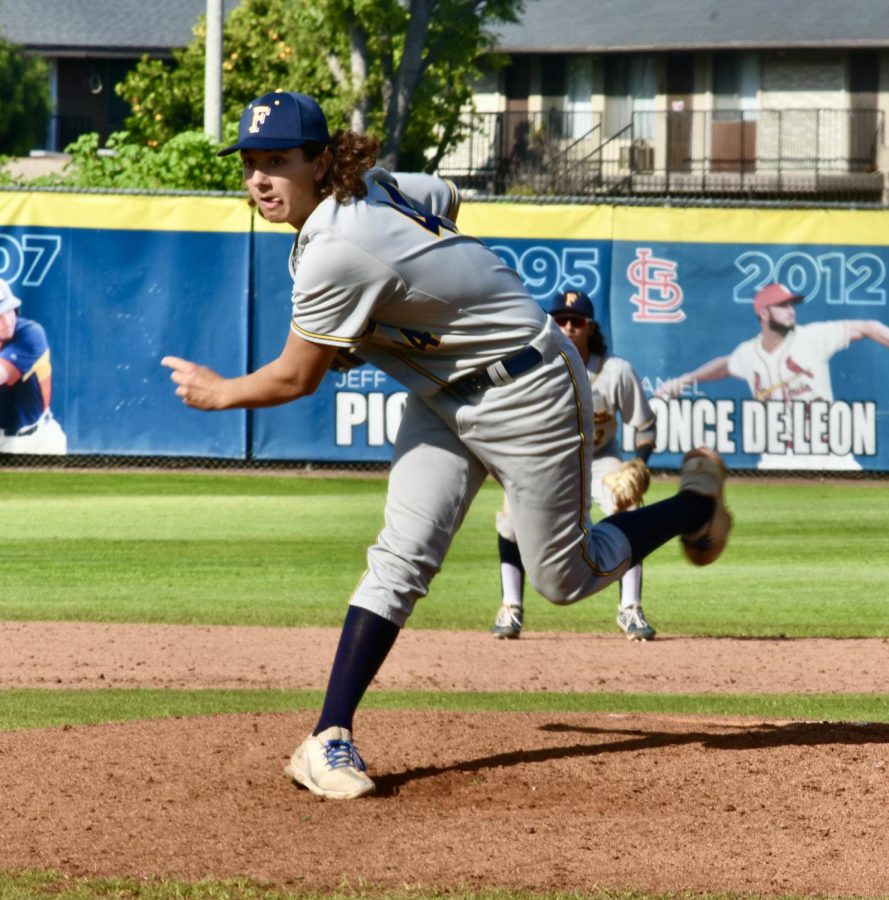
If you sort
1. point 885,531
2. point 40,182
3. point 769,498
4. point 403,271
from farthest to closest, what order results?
point 40,182
point 769,498
point 885,531
point 403,271

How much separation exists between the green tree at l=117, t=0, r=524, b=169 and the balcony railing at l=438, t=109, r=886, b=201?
167 centimetres

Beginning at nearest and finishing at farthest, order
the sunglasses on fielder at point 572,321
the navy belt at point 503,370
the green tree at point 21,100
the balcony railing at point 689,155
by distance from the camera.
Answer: the navy belt at point 503,370
the sunglasses on fielder at point 572,321
the balcony railing at point 689,155
the green tree at point 21,100

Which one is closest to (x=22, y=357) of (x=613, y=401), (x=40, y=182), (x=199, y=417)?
(x=199, y=417)

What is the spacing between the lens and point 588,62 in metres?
33.4

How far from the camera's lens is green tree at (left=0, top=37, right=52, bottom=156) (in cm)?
3850

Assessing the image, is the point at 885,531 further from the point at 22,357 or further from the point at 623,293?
the point at 22,357

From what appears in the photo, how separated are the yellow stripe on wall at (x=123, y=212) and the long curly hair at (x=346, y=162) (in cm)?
1007

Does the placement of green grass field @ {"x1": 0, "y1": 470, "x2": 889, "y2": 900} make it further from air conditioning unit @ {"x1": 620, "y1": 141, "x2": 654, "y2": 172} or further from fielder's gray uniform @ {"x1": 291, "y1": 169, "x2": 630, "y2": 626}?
air conditioning unit @ {"x1": 620, "y1": 141, "x2": 654, "y2": 172}

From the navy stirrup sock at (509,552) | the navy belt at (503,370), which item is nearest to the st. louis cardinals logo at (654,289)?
the navy stirrup sock at (509,552)

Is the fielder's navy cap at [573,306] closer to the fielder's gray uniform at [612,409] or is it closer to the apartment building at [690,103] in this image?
the fielder's gray uniform at [612,409]

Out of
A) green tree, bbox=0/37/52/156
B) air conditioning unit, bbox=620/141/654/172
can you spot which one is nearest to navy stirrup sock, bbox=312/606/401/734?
air conditioning unit, bbox=620/141/654/172

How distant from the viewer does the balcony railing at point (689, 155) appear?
30.3 metres

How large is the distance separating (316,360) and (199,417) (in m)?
10.2

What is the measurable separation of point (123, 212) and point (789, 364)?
6.16 m
